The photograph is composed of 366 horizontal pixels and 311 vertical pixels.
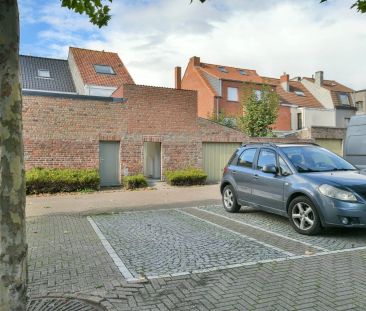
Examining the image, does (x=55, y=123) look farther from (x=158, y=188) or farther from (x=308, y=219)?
(x=308, y=219)

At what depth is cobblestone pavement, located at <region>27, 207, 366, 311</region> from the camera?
160 inches

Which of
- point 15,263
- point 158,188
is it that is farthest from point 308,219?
point 158,188

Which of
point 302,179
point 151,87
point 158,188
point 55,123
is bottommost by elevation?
point 158,188

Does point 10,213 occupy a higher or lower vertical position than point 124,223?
higher

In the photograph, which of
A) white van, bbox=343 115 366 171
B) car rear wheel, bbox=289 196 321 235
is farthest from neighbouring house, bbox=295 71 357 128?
car rear wheel, bbox=289 196 321 235

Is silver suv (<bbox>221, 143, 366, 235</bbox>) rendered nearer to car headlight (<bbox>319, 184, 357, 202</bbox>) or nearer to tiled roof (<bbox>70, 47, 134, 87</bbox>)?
car headlight (<bbox>319, 184, 357, 202</bbox>)

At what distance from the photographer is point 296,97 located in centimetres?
4075

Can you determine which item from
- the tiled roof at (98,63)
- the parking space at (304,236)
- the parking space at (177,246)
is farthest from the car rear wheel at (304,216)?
the tiled roof at (98,63)

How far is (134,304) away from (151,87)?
14.7 meters

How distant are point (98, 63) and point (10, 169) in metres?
28.9

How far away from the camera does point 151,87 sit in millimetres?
17859

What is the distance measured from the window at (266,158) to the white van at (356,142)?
3184 mm

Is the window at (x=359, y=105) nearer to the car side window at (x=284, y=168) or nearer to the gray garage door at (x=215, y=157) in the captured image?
the gray garage door at (x=215, y=157)

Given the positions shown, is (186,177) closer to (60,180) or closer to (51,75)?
(60,180)
